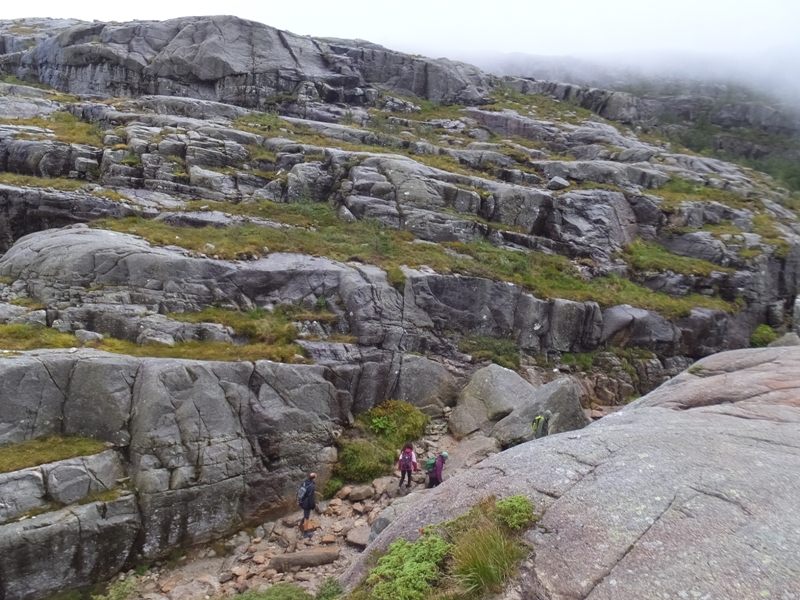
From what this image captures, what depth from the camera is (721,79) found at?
349 feet

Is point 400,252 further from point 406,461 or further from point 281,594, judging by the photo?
point 281,594

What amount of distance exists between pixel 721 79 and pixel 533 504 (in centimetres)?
13395

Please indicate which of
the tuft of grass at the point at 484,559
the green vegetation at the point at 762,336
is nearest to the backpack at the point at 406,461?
the tuft of grass at the point at 484,559

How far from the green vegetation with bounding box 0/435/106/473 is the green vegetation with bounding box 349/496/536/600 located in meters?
8.69

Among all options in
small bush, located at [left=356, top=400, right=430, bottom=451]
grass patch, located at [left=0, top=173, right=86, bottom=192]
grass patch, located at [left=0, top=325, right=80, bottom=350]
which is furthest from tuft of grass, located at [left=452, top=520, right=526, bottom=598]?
grass patch, located at [left=0, top=173, right=86, bottom=192]

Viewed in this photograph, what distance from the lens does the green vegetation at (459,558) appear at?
5.70 m

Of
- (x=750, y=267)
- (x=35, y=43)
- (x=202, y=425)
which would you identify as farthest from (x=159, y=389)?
(x=35, y=43)

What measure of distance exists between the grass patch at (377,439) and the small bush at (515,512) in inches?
338

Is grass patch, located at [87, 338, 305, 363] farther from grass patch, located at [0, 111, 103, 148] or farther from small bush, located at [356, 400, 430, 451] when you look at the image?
grass patch, located at [0, 111, 103, 148]

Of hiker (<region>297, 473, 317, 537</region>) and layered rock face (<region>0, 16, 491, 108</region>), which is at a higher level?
layered rock face (<region>0, 16, 491, 108</region>)

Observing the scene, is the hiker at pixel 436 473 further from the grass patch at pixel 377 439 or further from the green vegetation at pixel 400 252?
the green vegetation at pixel 400 252

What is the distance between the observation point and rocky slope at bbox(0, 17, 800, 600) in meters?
12.2

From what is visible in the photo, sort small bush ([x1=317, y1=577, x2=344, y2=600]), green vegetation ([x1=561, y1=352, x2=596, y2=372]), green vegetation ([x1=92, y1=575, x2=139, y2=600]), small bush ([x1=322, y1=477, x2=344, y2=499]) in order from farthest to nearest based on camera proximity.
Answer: green vegetation ([x1=561, y1=352, x2=596, y2=372]), small bush ([x1=322, y1=477, x2=344, y2=499]), green vegetation ([x1=92, y1=575, x2=139, y2=600]), small bush ([x1=317, y1=577, x2=344, y2=600])

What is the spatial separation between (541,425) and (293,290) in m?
11.0
